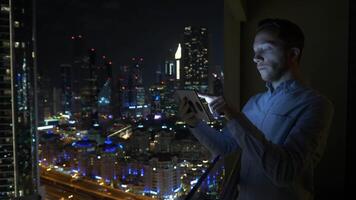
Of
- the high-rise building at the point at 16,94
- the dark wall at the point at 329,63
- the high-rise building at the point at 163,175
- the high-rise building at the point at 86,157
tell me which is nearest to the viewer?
the dark wall at the point at 329,63

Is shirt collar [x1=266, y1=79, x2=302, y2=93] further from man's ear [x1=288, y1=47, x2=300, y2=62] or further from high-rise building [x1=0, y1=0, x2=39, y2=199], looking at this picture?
high-rise building [x1=0, y1=0, x2=39, y2=199]

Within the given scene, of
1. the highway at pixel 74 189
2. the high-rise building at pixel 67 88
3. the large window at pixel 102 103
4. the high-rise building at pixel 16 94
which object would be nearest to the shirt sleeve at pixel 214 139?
the large window at pixel 102 103

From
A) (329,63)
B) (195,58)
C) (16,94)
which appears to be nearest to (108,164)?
(16,94)

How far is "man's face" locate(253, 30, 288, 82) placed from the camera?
2.75 feet

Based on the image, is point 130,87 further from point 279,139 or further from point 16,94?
point 279,139

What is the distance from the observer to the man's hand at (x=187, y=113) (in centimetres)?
91

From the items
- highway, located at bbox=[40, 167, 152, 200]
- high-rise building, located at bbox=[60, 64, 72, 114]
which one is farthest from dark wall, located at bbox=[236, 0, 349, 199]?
high-rise building, located at bbox=[60, 64, 72, 114]

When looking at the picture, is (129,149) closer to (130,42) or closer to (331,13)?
(130,42)

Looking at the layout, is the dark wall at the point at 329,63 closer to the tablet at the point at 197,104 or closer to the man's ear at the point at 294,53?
the man's ear at the point at 294,53

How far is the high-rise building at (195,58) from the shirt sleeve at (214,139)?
128cm

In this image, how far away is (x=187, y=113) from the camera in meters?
0.93

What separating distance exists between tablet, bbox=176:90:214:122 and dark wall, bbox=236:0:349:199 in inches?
48.5

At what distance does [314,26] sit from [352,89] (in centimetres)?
44

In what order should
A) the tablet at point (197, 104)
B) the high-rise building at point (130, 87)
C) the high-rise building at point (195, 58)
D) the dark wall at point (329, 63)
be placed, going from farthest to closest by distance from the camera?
the high-rise building at point (130, 87) < the high-rise building at point (195, 58) < the dark wall at point (329, 63) < the tablet at point (197, 104)
